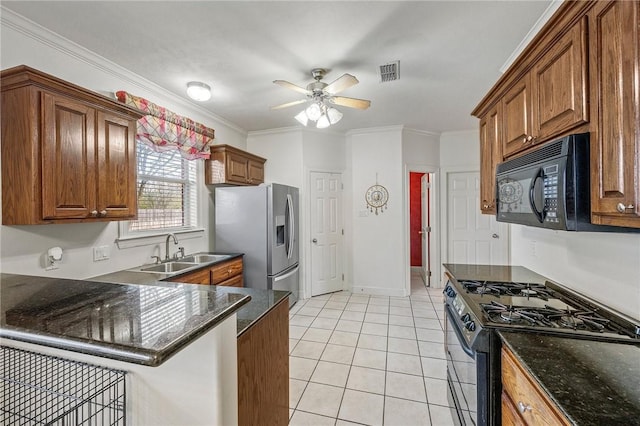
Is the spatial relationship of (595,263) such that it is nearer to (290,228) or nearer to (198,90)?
(290,228)

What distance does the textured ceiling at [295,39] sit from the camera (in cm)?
178

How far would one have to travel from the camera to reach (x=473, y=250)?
4.59 metres

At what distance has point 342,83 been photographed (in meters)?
2.24

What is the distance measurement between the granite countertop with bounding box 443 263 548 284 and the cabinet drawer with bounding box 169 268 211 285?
225 cm

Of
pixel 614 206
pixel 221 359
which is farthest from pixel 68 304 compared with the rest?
pixel 614 206

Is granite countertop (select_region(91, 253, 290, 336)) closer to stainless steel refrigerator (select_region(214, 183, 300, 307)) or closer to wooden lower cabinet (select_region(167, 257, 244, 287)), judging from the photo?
wooden lower cabinet (select_region(167, 257, 244, 287))

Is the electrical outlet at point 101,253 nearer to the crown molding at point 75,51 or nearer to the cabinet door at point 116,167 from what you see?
the cabinet door at point 116,167

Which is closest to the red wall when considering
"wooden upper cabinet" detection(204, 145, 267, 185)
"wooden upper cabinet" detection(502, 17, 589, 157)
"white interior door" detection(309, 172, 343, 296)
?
"white interior door" detection(309, 172, 343, 296)

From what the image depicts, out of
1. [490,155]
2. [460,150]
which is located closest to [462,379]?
[490,155]

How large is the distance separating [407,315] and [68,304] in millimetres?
3463

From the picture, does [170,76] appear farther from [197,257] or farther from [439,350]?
[439,350]

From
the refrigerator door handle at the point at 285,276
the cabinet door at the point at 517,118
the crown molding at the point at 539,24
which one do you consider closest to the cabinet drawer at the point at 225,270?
the refrigerator door handle at the point at 285,276

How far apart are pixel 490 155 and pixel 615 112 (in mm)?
1236

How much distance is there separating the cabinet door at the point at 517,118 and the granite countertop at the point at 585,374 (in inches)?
42.2
